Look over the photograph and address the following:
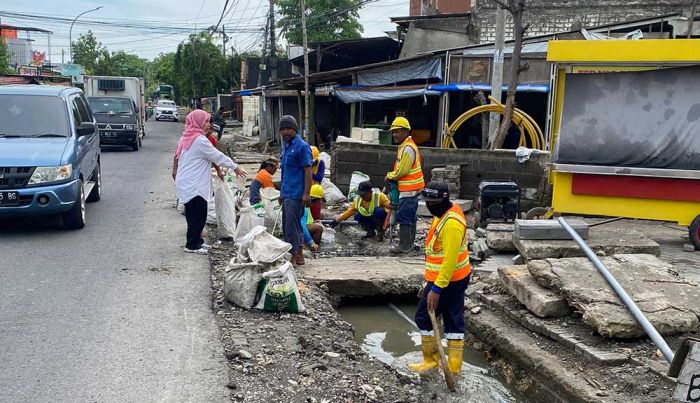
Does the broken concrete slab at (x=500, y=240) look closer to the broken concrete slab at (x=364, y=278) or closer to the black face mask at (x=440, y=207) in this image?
the broken concrete slab at (x=364, y=278)

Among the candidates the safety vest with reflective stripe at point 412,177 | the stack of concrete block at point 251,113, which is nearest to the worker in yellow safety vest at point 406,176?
the safety vest with reflective stripe at point 412,177

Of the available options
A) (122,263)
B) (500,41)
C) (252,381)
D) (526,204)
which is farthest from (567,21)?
(252,381)

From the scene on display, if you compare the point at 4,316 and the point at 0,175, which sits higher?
the point at 0,175

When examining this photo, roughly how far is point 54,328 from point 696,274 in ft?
Result: 21.1

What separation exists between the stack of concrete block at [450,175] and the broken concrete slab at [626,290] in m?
4.54

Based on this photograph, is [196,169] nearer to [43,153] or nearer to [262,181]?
[262,181]

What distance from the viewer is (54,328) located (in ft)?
16.9

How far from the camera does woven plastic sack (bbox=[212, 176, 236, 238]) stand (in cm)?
851

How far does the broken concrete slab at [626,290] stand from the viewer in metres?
5.28

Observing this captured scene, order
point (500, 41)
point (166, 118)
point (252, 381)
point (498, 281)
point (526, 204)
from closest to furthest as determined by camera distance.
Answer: point (252, 381)
point (498, 281)
point (526, 204)
point (500, 41)
point (166, 118)

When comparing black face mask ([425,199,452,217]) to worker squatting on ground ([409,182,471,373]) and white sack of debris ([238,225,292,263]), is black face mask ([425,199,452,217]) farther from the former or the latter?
white sack of debris ([238,225,292,263])

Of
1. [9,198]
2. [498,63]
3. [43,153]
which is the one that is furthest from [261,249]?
[498,63]

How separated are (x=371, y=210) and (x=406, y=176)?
3.90 ft

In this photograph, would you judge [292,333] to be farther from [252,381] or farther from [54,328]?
[54,328]
